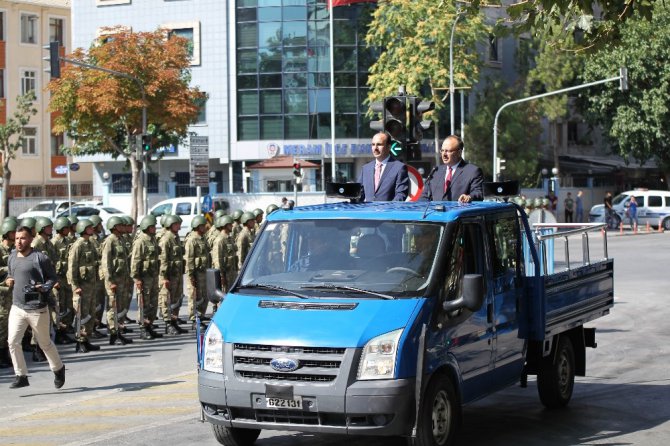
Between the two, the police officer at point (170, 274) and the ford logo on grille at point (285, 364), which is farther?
the police officer at point (170, 274)

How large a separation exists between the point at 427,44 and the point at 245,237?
33770mm

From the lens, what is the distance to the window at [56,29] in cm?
7119

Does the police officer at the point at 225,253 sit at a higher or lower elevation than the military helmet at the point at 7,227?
lower

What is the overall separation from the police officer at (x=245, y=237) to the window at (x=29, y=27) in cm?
5035

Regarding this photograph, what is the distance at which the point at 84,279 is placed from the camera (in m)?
18.2

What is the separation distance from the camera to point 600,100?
62.6 metres

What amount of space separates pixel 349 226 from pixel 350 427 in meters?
1.78

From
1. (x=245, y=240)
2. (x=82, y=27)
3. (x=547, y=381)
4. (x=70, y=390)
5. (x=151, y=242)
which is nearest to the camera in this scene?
(x=547, y=381)

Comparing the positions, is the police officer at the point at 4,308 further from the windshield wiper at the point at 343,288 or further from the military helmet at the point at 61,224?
the windshield wiper at the point at 343,288

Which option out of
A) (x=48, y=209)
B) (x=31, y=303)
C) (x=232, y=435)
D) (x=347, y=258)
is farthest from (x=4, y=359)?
(x=48, y=209)

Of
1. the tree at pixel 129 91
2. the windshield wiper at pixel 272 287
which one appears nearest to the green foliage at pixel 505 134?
the tree at pixel 129 91

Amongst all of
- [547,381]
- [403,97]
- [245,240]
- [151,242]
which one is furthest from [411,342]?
[245,240]

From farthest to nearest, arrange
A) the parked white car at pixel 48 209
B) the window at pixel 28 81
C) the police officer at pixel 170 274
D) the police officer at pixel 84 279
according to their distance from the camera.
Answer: the window at pixel 28 81
the parked white car at pixel 48 209
the police officer at pixel 170 274
the police officer at pixel 84 279

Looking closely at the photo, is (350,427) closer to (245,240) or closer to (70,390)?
(70,390)
